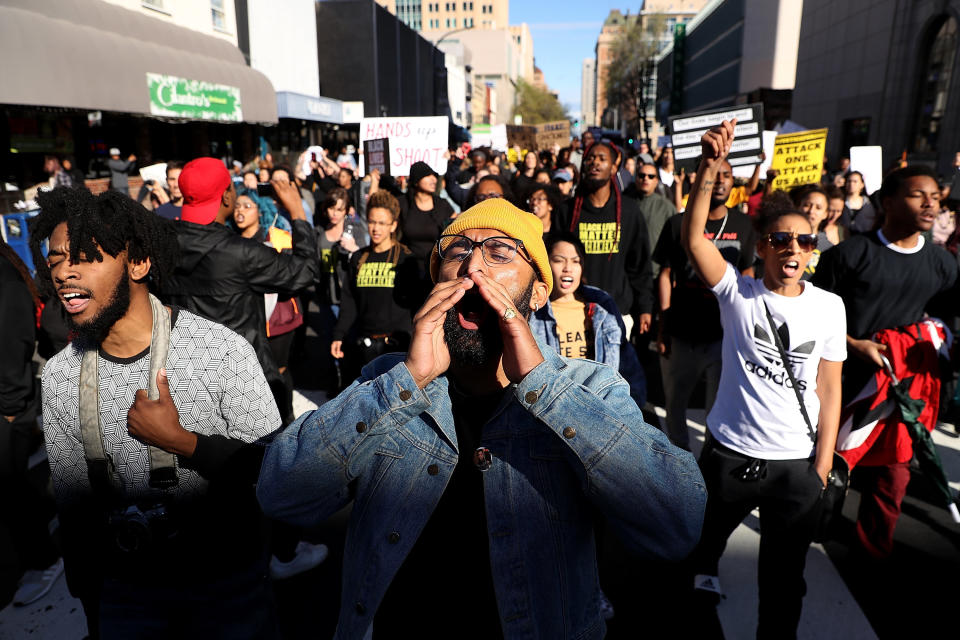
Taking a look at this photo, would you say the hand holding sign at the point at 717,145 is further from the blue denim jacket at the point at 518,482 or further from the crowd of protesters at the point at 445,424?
the blue denim jacket at the point at 518,482

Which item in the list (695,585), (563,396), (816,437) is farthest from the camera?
(695,585)

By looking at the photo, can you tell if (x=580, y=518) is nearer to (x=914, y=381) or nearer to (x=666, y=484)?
(x=666, y=484)

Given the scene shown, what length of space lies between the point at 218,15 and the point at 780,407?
76.6 ft

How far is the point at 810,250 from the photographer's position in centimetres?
283

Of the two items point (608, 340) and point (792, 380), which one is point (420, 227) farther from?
point (792, 380)

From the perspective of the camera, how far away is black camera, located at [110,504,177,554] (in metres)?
1.89

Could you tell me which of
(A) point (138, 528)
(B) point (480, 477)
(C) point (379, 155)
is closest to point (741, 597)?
(B) point (480, 477)

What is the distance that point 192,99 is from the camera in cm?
1686

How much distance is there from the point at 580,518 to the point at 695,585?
217cm

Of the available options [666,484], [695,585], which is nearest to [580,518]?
[666,484]

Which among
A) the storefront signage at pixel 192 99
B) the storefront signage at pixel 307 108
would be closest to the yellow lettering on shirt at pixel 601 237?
the storefront signage at pixel 192 99

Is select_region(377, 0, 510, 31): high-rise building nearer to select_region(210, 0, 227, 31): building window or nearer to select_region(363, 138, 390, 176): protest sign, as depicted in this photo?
select_region(210, 0, 227, 31): building window

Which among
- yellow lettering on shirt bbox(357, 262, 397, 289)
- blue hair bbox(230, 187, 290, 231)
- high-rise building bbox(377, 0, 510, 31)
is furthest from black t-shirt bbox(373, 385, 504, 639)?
high-rise building bbox(377, 0, 510, 31)

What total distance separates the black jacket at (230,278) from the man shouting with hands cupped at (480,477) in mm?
2084
